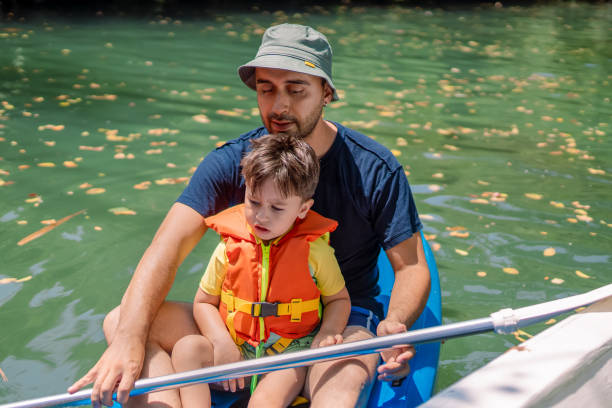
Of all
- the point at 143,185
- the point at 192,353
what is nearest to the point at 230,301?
the point at 192,353

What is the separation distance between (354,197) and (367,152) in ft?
0.63

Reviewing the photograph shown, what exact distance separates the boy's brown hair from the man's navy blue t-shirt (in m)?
0.29

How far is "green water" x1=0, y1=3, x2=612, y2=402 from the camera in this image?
3432 mm

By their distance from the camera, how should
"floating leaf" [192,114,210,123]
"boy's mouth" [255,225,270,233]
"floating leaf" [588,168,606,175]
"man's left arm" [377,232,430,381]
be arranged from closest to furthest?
"man's left arm" [377,232,430,381]
"boy's mouth" [255,225,270,233]
"floating leaf" [588,168,606,175]
"floating leaf" [192,114,210,123]

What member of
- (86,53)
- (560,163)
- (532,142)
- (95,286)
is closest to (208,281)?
(95,286)

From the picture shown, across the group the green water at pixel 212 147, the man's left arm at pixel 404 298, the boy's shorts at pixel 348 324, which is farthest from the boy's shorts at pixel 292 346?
the green water at pixel 212 147

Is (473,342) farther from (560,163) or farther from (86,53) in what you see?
(86,53)

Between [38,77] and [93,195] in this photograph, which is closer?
[93,195]

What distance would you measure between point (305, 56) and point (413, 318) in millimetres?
1053

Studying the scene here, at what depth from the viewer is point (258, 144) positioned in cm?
219

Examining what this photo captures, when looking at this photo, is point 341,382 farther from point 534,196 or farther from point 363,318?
point 534,196

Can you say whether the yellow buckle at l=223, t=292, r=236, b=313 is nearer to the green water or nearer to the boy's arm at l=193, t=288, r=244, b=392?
the boy's arm at l=193, t=288, r=244, b=392

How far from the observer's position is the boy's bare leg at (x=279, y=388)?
6.61 feet

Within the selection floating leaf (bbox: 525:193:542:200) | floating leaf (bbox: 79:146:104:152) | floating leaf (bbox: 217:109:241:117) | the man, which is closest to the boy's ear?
the man
